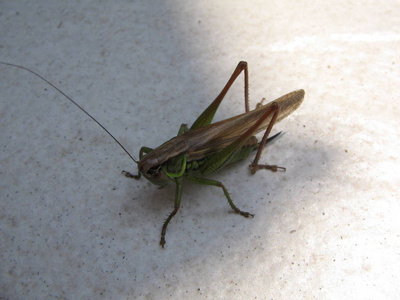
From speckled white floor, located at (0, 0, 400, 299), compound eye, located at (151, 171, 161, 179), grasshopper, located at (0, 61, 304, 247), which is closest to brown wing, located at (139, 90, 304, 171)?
grasshopper, located at (0, 61, 304, 247)

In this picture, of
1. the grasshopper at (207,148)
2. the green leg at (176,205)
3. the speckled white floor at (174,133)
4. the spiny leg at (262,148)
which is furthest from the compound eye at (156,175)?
the spiny leg at (262,148)

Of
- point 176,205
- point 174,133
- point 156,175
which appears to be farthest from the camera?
point 174,133

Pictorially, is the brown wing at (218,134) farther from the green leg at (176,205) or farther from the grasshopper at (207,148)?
the green leg at (176,205)

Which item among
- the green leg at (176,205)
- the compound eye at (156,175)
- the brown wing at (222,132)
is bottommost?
the green leg at (176,205)

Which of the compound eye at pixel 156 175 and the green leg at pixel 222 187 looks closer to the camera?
the compound eye at pixel 156 175

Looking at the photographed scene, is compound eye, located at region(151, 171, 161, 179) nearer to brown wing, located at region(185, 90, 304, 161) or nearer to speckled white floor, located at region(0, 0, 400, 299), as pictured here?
brown wing, located at region(185, 90, 304, 161)

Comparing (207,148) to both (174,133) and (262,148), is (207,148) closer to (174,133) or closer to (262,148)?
(262,148)

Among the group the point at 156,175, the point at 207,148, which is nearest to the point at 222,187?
the point at 207,148

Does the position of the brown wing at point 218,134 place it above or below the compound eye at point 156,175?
above
